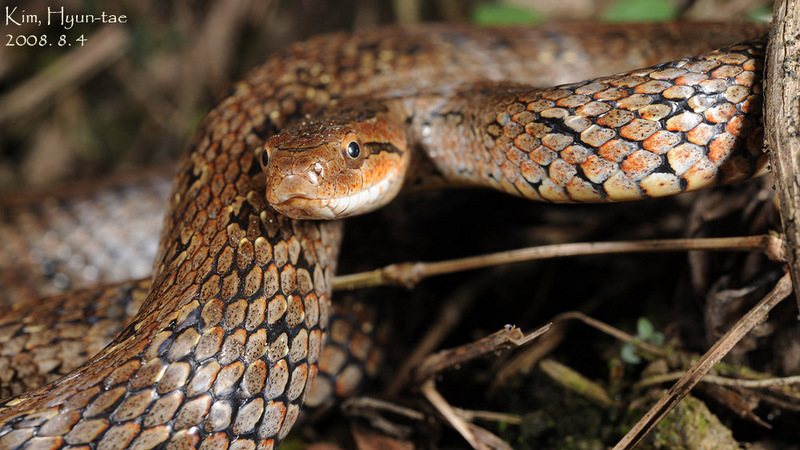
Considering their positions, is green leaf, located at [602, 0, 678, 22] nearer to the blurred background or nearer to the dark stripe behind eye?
the blurred background

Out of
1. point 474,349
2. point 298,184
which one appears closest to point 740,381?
point 474,349

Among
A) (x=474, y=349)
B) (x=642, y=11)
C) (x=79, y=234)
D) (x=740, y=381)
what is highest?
(x=642, y=11)

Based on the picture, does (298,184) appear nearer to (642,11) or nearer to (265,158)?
(265,158)

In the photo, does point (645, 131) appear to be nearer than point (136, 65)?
Yes

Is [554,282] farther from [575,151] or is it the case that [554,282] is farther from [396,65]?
[396,65]

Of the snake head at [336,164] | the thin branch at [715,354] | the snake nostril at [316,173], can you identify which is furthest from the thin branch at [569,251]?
the snake nostril at [316,173]

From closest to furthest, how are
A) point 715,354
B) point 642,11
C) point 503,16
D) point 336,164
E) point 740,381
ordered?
point 715,354 < point 740,381 < point 336,164 < point 642,11 < point 503,16

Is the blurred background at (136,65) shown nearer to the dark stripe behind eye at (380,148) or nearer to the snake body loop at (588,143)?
the dark stripe behind eye at (380,148)

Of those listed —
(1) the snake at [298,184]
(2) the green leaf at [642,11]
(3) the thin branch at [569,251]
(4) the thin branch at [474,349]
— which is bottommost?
(4) the thin branch at [474,349]
